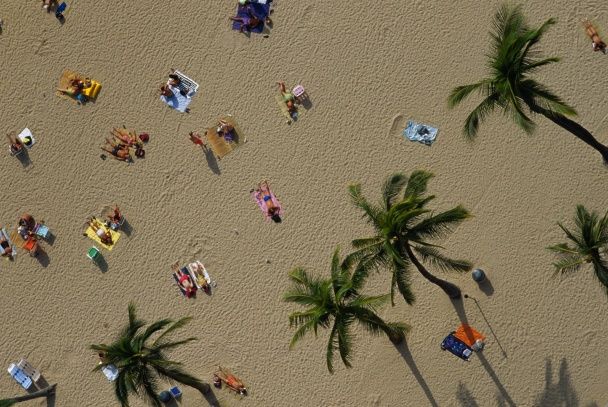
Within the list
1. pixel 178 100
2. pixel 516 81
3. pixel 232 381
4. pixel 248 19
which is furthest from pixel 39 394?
pixel 516 81

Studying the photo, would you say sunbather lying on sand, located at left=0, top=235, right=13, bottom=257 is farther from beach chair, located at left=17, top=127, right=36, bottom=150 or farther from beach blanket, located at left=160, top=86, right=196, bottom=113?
beach blanket, located at left=160, top=86, right=196, bottom=113

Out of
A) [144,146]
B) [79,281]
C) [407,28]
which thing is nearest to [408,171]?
[407,28]

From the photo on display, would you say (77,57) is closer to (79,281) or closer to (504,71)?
(79,281)

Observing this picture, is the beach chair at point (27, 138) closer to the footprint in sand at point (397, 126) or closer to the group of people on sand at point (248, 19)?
the group of people on sand at point (248, 19)

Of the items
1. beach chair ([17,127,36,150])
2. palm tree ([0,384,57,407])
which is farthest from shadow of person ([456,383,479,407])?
beach chair ([17,127,36,150])

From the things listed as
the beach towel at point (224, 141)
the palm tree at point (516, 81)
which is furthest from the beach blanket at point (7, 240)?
the palm tree at point (516, 81)
